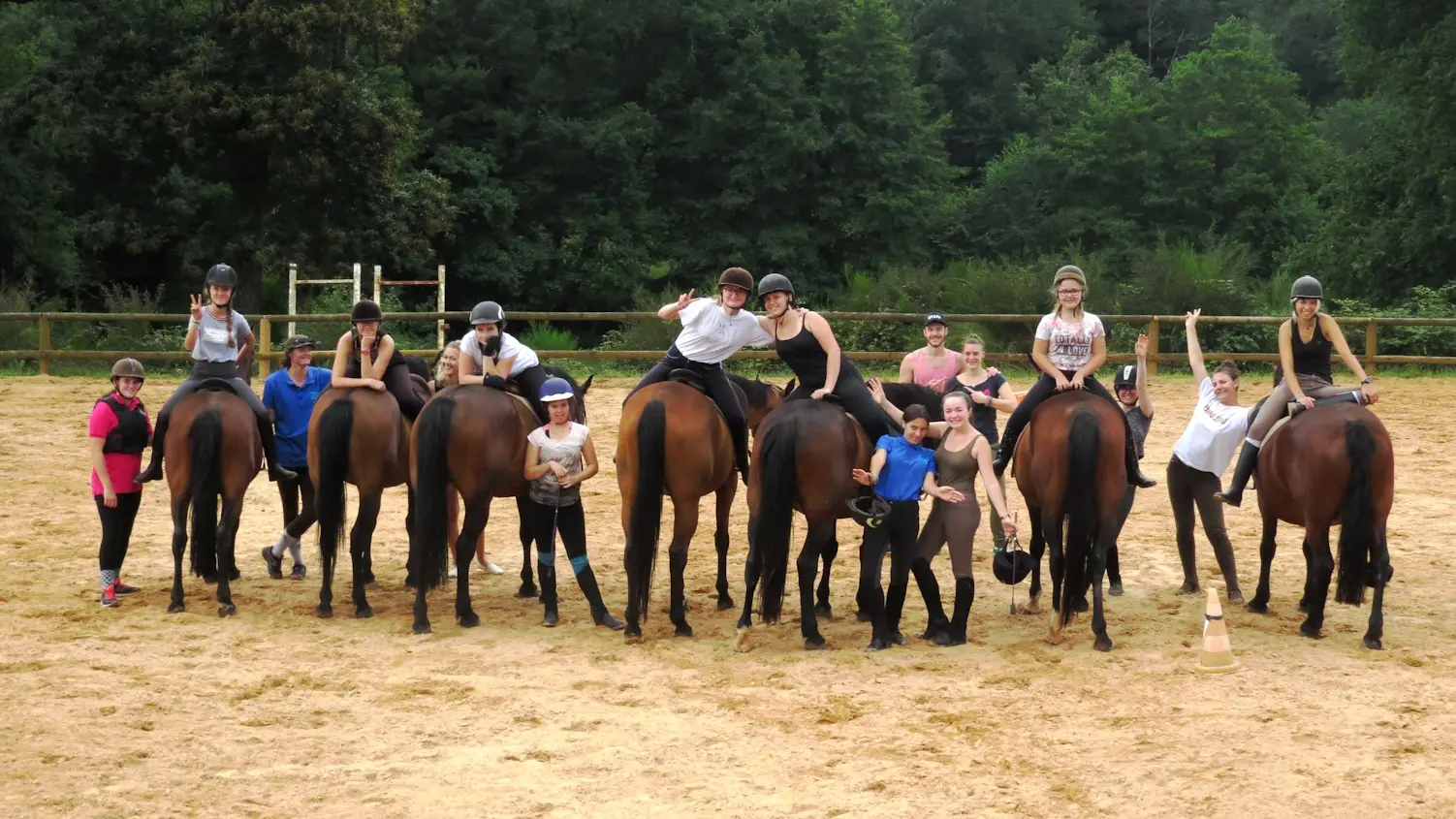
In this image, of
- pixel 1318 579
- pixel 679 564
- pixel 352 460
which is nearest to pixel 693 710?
pixel 679 564

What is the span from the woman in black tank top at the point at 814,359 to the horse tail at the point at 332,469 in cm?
273

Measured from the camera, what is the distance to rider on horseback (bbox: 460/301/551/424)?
9.43 m

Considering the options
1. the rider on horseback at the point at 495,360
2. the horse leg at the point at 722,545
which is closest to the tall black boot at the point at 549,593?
the rider on horseback at the point at 495,360

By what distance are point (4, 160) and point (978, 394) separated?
25974 millimetres

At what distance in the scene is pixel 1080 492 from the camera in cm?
855

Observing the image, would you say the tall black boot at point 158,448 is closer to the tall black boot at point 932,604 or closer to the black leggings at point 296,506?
the black leggings at point 296,506

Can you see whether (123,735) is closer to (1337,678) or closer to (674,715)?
(674,715)

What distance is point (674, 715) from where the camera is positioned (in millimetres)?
7305

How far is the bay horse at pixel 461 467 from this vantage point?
8992 millimetres

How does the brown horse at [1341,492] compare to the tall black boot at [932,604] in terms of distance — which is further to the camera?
the tall black boot at [932,604]

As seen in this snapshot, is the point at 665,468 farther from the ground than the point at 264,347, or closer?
closer

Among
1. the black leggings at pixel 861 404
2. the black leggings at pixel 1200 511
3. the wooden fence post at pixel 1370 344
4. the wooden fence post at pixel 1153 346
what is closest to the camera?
the black leggings at pixel 861 404

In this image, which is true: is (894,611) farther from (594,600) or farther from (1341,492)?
(1341,492)

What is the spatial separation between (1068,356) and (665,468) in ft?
8.31
